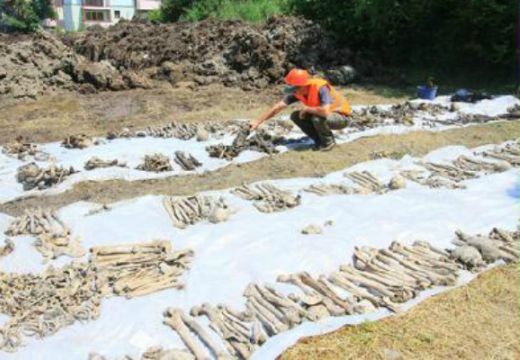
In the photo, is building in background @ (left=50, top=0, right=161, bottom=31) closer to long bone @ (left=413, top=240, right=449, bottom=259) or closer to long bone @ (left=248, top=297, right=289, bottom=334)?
long bone @ (left=413, top=240, right=449, bottom=259)

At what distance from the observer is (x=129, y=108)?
492 inches

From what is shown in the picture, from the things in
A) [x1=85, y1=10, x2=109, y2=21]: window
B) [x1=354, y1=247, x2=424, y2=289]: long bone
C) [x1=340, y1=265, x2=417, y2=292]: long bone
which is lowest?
[x1=85, y1=10, x2=109, y2=21]: window

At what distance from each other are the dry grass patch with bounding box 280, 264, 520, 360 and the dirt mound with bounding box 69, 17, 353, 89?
34.0ft

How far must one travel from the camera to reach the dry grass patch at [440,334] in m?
4.15

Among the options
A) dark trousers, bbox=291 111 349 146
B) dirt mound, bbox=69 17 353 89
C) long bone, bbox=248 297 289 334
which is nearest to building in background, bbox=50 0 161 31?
dirt mound, bbox=69 17 353 89

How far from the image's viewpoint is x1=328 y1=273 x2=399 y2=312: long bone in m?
4.63

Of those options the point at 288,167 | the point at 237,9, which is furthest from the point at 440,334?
the point at 237,9

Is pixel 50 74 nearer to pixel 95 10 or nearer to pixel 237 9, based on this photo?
pixel 237 9

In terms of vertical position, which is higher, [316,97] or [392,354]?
[316,97]

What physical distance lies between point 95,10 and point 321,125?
156ft

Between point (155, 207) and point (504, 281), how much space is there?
3.81m

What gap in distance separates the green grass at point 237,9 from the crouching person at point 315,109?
11.5 metres

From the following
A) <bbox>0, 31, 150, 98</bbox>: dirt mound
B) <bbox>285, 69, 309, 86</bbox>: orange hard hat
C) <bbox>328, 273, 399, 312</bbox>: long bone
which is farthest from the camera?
<bbox>0, 31, 150, 98</bbox>: dirt mound

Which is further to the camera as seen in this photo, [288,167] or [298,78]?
[298,78]
